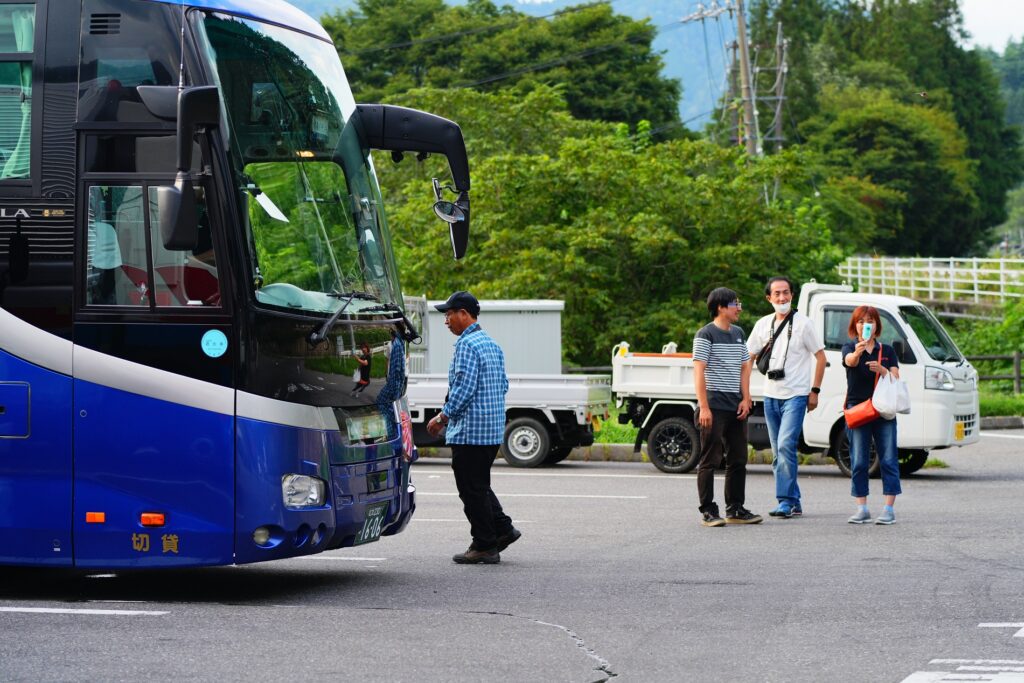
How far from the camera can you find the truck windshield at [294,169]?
28.6 ft

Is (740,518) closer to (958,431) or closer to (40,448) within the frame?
(958,431)

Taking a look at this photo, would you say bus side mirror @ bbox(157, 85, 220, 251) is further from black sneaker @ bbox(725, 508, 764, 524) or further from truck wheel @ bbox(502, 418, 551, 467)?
truck wheel @ bbox(502, 418, 551, 467)

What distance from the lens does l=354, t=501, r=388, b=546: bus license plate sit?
9320mm

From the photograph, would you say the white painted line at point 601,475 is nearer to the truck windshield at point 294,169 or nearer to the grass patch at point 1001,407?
the truck windshield at point 294,169

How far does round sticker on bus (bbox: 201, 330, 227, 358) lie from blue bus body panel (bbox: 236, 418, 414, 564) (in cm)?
39

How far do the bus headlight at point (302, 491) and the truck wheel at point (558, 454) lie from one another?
10.7m

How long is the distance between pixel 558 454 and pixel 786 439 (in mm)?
6570

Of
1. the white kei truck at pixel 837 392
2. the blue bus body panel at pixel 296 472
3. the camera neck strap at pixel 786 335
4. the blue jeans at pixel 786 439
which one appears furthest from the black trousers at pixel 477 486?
the white kei truck at pixel 837 392

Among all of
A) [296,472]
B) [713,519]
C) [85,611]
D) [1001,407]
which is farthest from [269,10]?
[1001,407]

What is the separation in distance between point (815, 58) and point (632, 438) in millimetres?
85788

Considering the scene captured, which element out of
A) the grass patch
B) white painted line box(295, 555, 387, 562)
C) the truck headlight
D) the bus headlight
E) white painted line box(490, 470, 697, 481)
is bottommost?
white painted line box(490, 470, 697, 481)

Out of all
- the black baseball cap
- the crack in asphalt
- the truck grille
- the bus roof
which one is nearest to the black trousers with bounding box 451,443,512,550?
the black baseball cap

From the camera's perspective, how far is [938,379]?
56.2 feet

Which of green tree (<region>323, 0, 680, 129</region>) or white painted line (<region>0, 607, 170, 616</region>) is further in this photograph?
green tree (<region>323, 0, 680, 129</region>)
